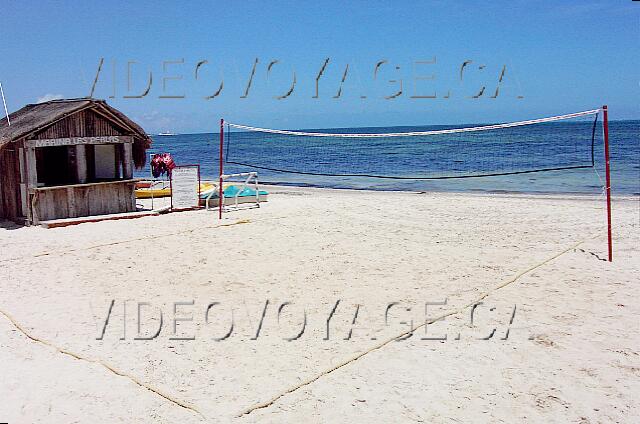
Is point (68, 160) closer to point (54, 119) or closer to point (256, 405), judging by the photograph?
point (54, 119)

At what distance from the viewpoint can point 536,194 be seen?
17562 mm

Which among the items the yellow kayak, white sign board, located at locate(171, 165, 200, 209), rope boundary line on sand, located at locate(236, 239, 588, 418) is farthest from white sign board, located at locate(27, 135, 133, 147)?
rope boundary line on sand, located at locate(236, 239, 588, 418)

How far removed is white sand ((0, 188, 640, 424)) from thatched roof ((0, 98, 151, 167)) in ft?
5.69

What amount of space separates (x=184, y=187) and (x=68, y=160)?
238 centimetres

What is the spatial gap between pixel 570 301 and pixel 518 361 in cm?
177

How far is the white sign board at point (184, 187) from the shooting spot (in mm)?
12664

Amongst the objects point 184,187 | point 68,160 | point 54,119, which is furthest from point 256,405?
point 184,187

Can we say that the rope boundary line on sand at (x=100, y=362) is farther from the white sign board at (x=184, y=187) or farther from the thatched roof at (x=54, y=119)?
the white sign board at (x=184, y=187)

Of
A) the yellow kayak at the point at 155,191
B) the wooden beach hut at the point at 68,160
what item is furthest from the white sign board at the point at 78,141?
the yellow kayak at the point at 155,191

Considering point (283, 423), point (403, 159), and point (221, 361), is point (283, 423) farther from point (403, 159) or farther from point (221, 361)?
point (403, 159)

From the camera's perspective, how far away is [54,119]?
10359mm

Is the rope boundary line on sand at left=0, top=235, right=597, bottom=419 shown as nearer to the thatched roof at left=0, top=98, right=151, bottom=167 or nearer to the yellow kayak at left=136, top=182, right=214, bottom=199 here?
the thatched roof at left=0, top=98, right=151, bottom=167

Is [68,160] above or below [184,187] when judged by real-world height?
above

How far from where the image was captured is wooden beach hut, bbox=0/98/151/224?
10.4 m
